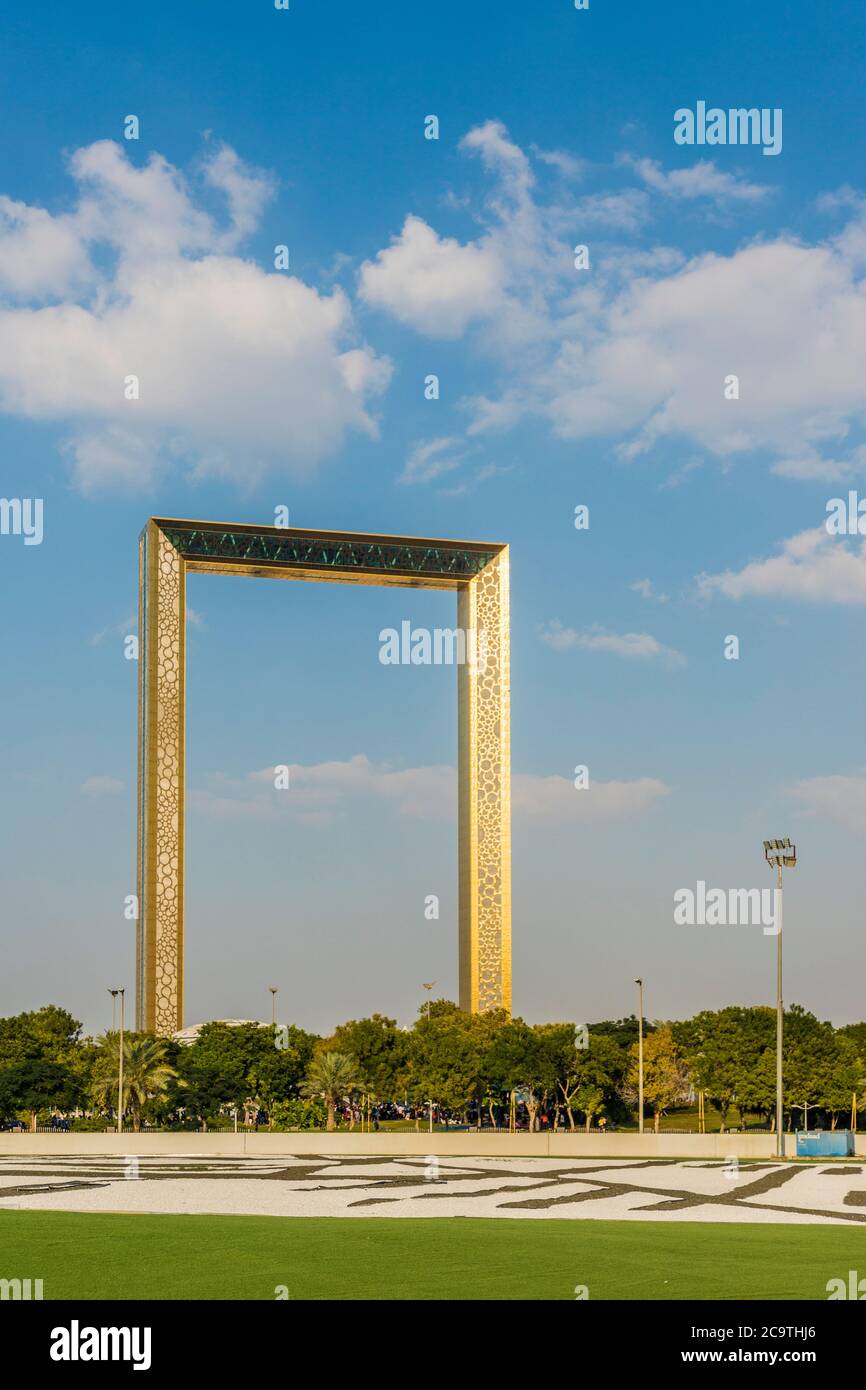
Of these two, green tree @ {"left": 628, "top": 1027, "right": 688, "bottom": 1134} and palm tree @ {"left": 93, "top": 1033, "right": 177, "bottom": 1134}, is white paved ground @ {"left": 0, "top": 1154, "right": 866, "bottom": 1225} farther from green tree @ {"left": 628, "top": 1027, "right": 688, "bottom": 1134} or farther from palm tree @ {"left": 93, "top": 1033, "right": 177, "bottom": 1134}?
green tree @ {"left": 628, "top": 1027, "right": 688, "bottom": 1134}

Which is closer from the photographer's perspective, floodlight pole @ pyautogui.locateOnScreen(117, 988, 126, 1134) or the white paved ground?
the white paved ground

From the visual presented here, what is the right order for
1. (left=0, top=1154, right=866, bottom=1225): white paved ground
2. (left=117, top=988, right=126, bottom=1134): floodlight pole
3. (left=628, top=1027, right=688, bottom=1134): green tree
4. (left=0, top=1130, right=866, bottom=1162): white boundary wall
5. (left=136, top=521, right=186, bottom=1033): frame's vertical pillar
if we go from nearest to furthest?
(left=0, top=1154, right=866, bottom=1225): white paved ground
(left=0, top=1130, right=866, bottom=1162): white boundary wall
(left=117, top=988, right=126, bottom=1134): floodlight pole
(left=136, top=521, right=186, bottom=1033): frame's vertical pillar
(left=628, top=1027, right=688, bottom=1134): green tree

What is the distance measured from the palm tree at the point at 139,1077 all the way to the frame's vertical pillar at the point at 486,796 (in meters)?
17.0

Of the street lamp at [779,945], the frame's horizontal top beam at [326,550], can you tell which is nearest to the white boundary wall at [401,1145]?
the street lamp at [779,945]

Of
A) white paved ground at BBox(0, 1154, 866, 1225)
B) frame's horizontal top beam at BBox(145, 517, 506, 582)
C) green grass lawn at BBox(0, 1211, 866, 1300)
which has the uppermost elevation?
frame's horizontal top beam at BBox(145, 517, 506, 582)

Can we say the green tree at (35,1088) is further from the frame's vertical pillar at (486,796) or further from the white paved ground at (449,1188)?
the white paved ground at (449,1188)

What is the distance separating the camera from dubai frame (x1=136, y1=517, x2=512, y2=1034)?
73688mm

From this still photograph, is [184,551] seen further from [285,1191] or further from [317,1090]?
[285,1191]

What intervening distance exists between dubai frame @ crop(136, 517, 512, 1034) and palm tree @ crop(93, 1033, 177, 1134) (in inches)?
143

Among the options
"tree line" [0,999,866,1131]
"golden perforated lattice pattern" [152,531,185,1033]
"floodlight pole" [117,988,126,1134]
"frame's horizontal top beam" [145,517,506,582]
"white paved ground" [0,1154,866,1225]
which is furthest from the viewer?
"frame's horizontal top beam" [145,517,506,582]

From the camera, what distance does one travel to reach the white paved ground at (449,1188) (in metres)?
25.6

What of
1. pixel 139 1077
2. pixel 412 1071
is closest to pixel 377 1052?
pixel 412 1071

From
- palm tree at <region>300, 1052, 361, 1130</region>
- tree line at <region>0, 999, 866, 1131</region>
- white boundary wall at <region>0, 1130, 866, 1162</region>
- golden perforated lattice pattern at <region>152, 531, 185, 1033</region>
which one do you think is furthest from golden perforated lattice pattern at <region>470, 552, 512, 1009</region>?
white boundary wall at <region>0, 1130, 866, 1162</region>

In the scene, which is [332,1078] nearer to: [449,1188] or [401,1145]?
[401,1145]
